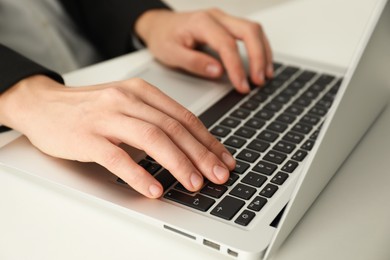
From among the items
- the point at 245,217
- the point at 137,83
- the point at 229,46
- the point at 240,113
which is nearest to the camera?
the point at 245,217

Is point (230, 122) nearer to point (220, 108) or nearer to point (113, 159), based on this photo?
point (220, 108)

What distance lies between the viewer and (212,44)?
2.87ft

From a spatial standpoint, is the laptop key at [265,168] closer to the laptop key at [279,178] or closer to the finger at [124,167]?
the laptop key at [279,178]

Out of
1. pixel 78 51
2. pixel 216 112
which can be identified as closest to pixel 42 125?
pixel 216 112

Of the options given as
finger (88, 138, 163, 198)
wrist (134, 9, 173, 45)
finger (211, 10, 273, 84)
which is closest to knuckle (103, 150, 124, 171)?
finger (88, 138, 163, 198)

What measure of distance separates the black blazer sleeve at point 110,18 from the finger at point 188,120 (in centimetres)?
43

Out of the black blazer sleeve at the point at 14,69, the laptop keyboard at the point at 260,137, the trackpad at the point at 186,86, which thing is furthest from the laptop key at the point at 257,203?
the black blazer sleeve at the point at 14,69

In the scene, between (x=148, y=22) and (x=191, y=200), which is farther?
(x=148, y=22)

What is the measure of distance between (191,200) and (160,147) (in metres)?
0.06

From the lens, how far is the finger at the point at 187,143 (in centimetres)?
58

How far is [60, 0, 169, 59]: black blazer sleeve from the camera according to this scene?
1036 mm

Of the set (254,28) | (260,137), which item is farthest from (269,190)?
(254,28)

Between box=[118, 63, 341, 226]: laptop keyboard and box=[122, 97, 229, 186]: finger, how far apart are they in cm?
1

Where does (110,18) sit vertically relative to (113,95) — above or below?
below
